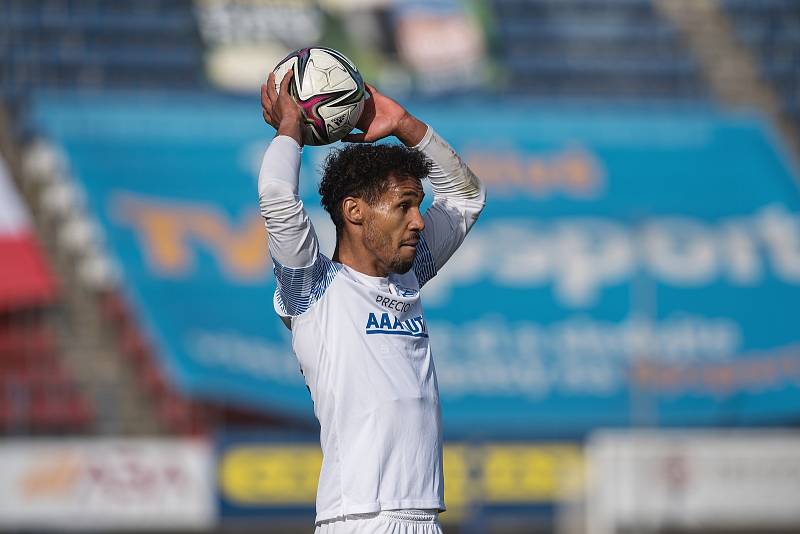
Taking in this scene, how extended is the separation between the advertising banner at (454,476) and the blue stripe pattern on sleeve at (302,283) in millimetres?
7661

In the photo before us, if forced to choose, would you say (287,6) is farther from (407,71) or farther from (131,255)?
(131,255)

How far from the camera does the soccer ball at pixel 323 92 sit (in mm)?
3070

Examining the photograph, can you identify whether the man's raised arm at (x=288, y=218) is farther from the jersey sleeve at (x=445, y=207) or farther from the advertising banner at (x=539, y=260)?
the advertising banner at (x=539, y=260)

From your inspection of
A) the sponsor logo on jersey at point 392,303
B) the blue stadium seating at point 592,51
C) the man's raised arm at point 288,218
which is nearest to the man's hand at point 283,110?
the man's raised arm at point 288,218

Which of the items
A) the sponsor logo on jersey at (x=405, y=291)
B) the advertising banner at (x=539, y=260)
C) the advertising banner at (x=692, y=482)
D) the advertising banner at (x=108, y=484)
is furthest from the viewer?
the advertising banner at (x=539, y=260)

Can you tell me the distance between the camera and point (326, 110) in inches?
121

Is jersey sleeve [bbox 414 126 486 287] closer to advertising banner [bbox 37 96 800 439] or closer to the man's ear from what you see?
the man's ear

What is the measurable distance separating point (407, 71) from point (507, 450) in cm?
521

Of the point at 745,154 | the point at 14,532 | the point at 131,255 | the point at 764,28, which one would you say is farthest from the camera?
the point at 764,28

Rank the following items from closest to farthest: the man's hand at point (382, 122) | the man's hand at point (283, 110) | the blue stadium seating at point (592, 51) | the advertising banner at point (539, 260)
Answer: the man's hand at point (283, 110) < the man's hand at point (382, 122) < the advertising banner at point (539, 260) < the blue stadium seating at point (592, 51)

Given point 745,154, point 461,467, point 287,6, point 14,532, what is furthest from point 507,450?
point 287,6

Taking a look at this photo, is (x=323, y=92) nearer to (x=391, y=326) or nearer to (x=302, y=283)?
(x=302, y=283)

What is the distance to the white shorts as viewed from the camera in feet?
9.52

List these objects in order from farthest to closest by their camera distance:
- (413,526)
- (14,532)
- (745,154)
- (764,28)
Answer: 1. (764,28)
2. (745,154)
3. (14,532)
4. (413,526)
